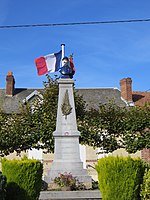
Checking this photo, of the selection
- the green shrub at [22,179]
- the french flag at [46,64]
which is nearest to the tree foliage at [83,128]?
the french flag at [46,64]

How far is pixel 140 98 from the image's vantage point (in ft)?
91.4

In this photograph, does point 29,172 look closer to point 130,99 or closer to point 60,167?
point 60,167

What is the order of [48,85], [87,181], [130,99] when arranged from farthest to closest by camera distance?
[130,99] → [48,85] → [87,181]

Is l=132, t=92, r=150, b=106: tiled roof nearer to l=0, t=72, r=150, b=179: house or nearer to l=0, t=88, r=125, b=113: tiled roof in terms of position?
l=0, t=72, r=150, b=179: house

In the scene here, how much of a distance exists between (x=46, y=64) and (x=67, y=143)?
3834 millimetres

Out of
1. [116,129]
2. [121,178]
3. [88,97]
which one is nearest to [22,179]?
[121,178]

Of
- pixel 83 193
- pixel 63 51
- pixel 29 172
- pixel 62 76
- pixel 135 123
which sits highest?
pixel 63 51

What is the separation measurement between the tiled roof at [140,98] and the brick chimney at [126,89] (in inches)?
51.4

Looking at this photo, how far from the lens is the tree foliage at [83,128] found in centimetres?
1744

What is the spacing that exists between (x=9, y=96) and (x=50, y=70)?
12238 mm

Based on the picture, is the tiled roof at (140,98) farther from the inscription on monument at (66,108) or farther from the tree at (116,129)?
the inscription on monument at (66,108)

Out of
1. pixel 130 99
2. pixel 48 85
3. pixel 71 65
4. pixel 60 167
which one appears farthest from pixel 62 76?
pixel 130 99

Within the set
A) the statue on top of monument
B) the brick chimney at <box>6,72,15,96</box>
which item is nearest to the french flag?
the statue on top of monument

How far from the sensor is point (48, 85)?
19438 millimetres
